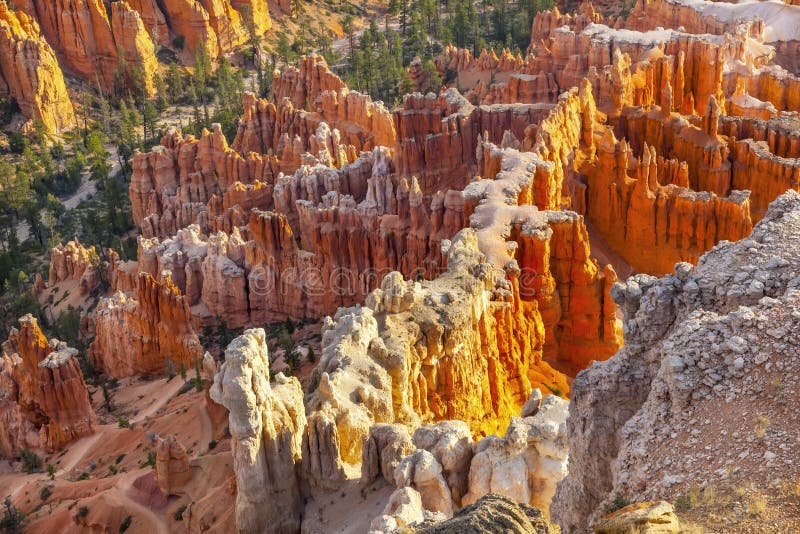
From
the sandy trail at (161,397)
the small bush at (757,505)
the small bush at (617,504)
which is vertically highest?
the small bush at (757,505)

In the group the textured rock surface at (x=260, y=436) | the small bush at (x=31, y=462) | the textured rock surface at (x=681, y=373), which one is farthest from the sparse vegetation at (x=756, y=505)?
the small bush at (x=31, y=462)

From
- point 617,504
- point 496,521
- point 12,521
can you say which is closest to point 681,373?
point 617,504

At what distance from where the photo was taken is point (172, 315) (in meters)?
40.3

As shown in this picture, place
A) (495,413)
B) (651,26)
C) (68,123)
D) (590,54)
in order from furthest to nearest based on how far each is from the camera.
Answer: (68,123) < (651,26) < (590,54) < (495,413)

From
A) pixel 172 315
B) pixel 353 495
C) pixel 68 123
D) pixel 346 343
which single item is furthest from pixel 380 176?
pixel 68 123

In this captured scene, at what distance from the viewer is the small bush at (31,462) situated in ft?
107

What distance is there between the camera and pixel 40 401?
34.5 m

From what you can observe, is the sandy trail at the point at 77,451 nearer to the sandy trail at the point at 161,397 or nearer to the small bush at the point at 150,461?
the sandy trail at the point at 161,397

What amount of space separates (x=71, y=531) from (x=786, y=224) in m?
20.9

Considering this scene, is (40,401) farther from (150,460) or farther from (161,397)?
(150,460)

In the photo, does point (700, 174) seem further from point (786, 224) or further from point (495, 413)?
point (786, 224)

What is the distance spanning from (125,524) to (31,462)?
11.6 m

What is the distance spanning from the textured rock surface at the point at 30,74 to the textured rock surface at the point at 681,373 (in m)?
78.8

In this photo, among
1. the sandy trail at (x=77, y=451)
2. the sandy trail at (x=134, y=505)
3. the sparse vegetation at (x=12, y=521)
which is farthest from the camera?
the sandy trail at (x=77, y=451)
